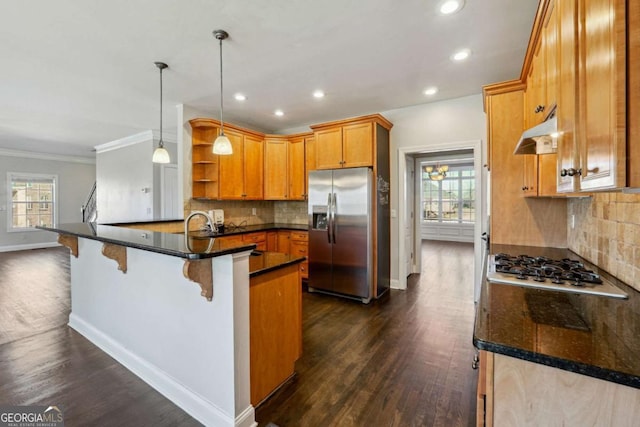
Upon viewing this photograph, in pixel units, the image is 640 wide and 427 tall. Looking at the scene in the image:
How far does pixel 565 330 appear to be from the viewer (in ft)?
2.96

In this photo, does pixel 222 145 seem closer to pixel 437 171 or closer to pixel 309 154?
pixel 309 154

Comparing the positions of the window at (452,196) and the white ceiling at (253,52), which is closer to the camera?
the white ceiling at (253,52)

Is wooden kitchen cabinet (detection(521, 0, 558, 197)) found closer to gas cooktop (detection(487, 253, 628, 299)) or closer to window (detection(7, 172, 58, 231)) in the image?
gas cooktop (detection(487, 253, 628, 299))

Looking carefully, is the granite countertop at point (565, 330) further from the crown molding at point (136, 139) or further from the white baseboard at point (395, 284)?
the crown molding at point (136, 139)

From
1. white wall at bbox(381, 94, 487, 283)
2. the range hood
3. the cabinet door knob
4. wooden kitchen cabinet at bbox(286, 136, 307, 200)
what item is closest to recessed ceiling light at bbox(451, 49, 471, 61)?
white wall at bbox(381, 94, 487, 283)

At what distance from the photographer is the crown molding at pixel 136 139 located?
5737 millimetres

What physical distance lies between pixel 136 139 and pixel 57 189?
4161mm

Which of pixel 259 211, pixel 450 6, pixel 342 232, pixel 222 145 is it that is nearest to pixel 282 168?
pixel 259 211

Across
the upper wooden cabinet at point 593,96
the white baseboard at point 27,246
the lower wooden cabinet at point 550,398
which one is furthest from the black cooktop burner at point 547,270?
the white baseboard at point 27,246

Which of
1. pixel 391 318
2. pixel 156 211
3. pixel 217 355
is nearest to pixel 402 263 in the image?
pixel 391 318

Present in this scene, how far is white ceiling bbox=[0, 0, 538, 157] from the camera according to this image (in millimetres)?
2092

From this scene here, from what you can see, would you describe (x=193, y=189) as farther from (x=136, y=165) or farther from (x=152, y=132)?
(x=136, y=165)

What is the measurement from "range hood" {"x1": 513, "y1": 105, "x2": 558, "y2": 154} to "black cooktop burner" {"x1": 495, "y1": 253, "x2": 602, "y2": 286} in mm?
641

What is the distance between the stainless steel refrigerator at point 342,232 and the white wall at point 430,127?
25.8 inches
